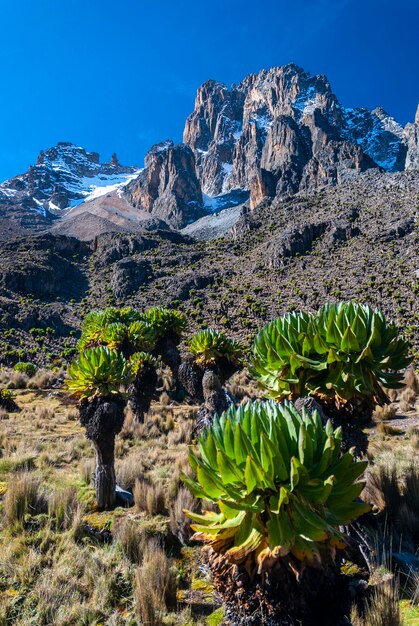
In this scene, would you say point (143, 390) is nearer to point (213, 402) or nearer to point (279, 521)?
point (213, 402)

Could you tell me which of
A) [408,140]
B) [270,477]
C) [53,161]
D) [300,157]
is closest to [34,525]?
[270,477]

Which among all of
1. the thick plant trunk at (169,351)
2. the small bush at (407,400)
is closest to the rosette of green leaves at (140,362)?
the thick plant trunk at (169,351)

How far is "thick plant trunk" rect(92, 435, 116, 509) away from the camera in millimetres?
5820

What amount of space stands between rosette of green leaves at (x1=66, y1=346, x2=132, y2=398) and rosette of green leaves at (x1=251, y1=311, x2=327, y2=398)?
3.37m

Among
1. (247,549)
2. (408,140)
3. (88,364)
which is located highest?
(408,140)

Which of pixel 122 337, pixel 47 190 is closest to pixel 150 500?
pixel 122 337

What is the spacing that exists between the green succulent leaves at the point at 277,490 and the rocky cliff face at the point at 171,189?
12226 cm

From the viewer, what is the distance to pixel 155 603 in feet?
10.2

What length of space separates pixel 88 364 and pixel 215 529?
195 inches

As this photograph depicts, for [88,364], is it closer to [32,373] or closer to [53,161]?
[32,373]

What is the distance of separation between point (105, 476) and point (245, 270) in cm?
4551

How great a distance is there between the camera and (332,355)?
133 inches

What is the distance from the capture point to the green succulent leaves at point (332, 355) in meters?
3.44

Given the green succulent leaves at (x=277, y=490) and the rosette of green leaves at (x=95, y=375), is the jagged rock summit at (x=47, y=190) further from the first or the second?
the green succulent leaves at (x=277, y=490)
